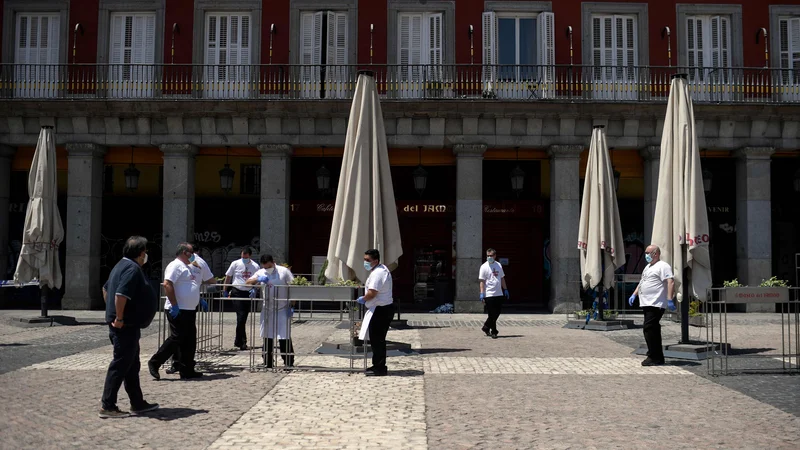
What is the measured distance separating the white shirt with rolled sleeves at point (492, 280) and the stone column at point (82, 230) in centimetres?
1238

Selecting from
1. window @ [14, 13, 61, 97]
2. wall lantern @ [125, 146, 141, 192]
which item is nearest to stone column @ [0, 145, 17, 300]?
window @ [14, 13, 61, 97]

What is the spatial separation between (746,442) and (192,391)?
227 inches

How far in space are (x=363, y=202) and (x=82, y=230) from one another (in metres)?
12.9

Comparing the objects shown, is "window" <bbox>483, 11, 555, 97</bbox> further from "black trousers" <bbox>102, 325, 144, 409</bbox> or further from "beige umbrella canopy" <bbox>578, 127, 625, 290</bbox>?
"black trousers" <bbox>102, 325, 144, 409</bbox>

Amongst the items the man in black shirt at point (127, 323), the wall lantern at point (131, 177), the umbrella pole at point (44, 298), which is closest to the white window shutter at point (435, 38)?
the wall lantern at point (131, 177)

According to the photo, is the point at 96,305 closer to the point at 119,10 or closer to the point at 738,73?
the point at 119,10

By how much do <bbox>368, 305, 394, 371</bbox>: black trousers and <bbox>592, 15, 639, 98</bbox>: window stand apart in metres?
14.9

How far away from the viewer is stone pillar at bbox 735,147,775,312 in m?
21.7

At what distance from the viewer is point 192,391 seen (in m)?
8.70

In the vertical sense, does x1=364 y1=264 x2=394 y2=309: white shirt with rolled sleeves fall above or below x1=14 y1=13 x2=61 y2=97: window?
below

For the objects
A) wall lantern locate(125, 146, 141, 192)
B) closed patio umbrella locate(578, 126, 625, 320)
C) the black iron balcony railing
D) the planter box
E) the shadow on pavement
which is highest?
the black iron balcony railing

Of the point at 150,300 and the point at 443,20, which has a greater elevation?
the point at 443,20

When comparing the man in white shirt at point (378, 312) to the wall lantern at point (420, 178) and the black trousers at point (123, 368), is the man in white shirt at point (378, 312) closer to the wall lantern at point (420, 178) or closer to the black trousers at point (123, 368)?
the black trousers at point (123, 368)

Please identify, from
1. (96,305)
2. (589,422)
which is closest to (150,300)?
(589,422)
